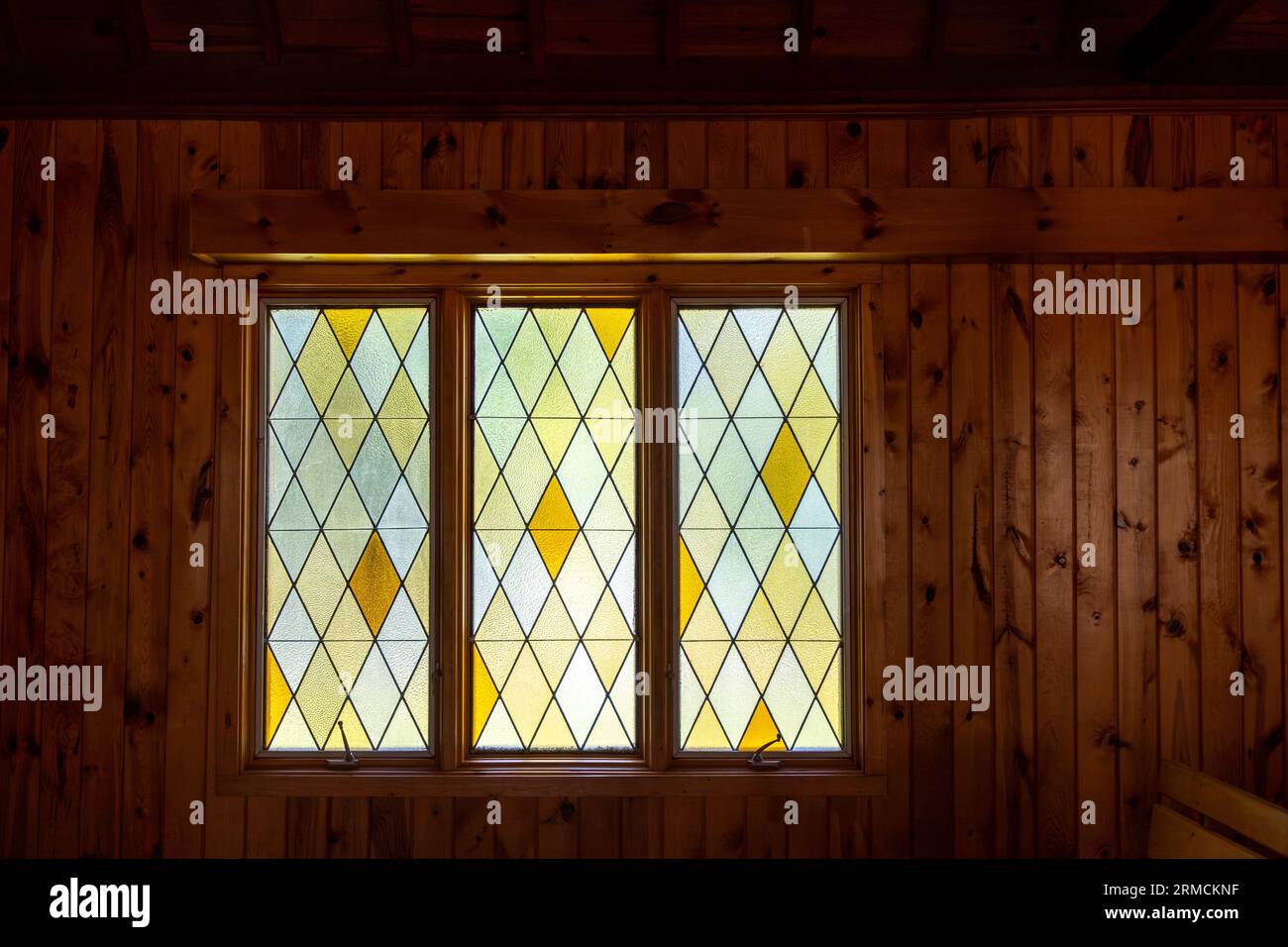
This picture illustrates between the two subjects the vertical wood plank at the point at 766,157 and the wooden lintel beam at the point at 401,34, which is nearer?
the wooden lintel beam at the point at 401,34

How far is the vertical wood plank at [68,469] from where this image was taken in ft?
9.33

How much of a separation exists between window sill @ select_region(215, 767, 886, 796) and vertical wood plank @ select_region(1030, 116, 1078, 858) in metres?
0.54

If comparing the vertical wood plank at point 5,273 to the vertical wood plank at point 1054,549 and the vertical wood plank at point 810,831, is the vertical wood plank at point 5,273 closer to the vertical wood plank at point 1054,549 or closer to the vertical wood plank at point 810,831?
the vertical wood plank at point 810,831

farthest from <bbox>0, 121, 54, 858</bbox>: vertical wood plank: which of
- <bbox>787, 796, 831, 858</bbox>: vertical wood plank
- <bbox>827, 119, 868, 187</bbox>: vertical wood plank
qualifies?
<bbox>827, 119, 868, 187</bbox>: vertical wood plank

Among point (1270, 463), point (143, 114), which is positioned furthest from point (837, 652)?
point (143, 114)

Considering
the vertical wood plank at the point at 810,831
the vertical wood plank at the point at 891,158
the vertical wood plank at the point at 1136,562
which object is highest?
the vertical wood plank at the point at 891,158

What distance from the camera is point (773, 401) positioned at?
116 inches

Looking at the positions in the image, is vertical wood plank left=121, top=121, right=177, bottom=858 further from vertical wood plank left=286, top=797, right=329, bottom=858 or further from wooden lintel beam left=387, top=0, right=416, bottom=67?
wooden lintel beam left=387, top=0, right=416, bottom=67

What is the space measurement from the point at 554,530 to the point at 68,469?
1533 mm

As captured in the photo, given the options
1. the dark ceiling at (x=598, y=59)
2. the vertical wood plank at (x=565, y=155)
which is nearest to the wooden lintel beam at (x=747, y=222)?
the vertical wood plank at (x=565, y=155)

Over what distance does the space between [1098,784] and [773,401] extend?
155 centimetres

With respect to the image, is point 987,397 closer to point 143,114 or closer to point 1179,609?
point 1179,609

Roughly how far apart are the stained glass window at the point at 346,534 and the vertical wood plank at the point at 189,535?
18cm

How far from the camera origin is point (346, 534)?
294 centimetres
